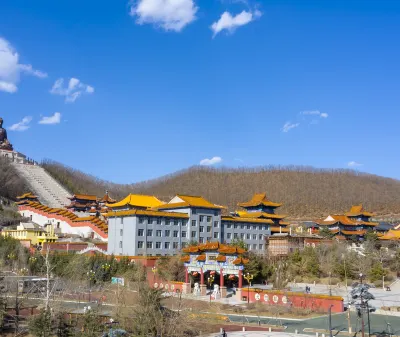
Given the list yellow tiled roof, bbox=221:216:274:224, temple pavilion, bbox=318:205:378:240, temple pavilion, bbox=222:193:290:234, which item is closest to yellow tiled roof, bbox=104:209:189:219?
yellow tiled roof, bbox=221:216:274:224

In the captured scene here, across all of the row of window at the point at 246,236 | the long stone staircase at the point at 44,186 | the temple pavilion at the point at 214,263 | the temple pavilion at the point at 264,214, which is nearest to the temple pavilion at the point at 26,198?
the long stone staircase at the point at 44,186

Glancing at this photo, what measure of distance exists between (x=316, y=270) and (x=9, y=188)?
60.1 meters

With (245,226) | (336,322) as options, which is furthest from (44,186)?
(336,322)

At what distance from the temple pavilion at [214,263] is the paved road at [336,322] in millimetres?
7611

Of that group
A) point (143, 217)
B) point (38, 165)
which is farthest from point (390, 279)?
point (38, 165)

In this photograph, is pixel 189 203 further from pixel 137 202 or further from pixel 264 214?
pixel 264 214

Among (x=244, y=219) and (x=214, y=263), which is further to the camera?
(x=244, y=219)

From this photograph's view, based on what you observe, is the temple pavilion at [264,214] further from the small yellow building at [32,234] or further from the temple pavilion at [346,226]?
the small yellow building at [32,234]

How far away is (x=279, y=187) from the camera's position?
137 meters

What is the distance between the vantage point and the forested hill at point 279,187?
382 feet

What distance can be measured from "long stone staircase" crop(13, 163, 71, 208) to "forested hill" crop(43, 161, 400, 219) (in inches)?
178

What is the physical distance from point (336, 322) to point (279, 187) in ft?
369

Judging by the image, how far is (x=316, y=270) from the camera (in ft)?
147

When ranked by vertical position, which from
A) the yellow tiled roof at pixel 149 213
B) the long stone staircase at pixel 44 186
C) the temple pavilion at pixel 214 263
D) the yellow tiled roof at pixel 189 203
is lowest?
the temple pavilion at pixel 214 263
